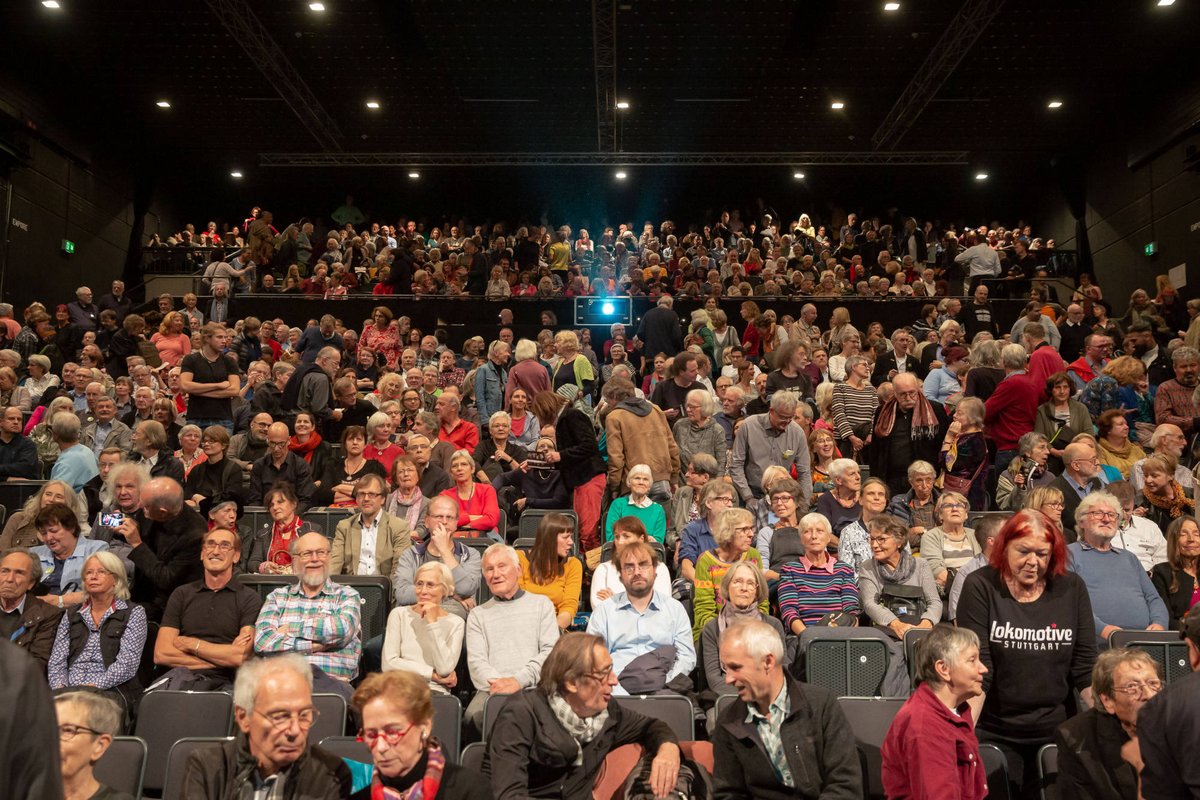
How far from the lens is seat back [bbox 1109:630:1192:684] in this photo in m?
4.14

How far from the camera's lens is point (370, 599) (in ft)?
15.9

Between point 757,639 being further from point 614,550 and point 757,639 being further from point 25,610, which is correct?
point 25,610

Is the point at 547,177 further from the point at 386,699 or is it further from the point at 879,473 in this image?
the point at 386,699

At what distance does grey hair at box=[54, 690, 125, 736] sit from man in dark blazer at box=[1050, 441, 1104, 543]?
4856 millimetres

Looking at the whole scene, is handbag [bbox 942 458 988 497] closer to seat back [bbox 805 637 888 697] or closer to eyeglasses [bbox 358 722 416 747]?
seat back [bbox 805 637 888 697]

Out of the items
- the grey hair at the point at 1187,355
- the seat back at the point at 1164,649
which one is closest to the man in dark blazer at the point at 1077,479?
the seat back at the point at 1164,649

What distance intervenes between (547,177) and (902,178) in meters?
6.87

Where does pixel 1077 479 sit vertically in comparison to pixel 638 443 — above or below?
below

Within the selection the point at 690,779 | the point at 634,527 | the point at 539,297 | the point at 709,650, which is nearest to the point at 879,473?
the point at 634,527

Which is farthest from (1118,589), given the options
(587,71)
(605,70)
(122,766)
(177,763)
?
(587,71)

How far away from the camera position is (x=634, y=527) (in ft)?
16.5

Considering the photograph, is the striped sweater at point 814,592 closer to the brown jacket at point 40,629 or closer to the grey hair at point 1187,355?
the brown jacket at point 40,629

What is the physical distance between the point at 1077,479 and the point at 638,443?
8.46ft

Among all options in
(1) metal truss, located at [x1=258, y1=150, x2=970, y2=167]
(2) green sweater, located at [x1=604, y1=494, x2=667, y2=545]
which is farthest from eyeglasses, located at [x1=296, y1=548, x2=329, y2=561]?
(1) metal truss, located at [x1=258, y1=150, x2=970, y2=167]
